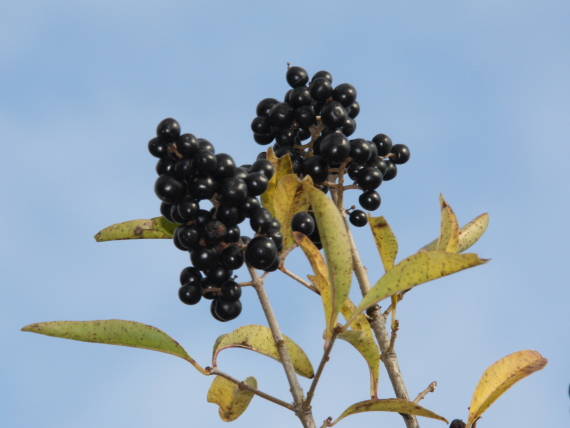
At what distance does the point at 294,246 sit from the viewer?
2.56 m

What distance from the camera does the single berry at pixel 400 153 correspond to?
3.27 meters

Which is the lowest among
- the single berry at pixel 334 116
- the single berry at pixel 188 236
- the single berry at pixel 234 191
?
the single berry at pixel 188 236

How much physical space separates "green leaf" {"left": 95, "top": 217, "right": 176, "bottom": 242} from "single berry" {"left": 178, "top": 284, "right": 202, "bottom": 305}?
382 millimetres

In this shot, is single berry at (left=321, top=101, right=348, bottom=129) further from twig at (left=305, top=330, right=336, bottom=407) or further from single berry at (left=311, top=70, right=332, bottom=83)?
twig at (left=305, top=330, right=336, bottom=407)

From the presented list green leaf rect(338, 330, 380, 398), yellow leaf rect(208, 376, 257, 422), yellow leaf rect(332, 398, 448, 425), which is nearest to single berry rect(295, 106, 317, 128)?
green leaf rect(338, 330, 380, 398)

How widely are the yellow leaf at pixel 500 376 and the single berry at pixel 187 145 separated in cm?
128

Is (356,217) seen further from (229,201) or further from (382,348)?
(229,201)

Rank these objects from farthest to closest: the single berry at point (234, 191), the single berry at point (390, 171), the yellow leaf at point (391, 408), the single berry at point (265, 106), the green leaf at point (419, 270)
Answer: the single berry at point (390, 171)
the single berry at point (265, 106)
the yellow leaf at point (391, 408)
the single berry at point (234, 191)
the green leaf at point (419, 270)

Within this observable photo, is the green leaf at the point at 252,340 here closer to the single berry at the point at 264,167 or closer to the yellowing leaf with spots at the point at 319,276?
the yellowing leaf with spots at the point at 319,276

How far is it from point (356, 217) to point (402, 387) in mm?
742

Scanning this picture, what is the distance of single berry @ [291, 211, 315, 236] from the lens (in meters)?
2.52

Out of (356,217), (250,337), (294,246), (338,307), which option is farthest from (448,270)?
(356,217)

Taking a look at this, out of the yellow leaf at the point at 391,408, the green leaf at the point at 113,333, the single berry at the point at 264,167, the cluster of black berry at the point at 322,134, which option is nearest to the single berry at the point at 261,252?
the single berry at the point at 264,167

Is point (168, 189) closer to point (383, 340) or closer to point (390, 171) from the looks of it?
point (383, 340)
